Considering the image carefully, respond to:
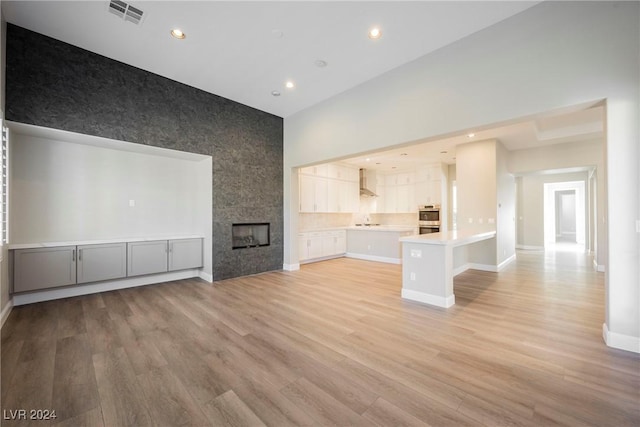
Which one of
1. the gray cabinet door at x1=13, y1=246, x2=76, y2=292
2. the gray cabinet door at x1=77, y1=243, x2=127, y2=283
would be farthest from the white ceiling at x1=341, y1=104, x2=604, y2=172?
the gray cabinet door at x1=13, y1=246, x2=76, y2=292

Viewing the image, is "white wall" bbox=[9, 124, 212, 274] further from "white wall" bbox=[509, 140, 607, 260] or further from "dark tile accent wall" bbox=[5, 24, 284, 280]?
"white wall" bbox=[509, 140, 607, 260]

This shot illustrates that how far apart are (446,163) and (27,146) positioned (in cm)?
970

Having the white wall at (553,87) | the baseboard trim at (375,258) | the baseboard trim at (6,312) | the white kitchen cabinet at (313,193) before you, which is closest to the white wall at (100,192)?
the baseboard trim at (6,312)

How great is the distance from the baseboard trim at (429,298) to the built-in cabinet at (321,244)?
131 inches

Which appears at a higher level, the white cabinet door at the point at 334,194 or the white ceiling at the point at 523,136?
the white ceiling at the point at 523,136

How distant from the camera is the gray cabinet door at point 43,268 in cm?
343

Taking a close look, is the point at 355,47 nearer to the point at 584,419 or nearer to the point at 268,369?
the point at 268,369

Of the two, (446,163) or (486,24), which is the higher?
(486,24)

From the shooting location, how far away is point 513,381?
6.35 ft

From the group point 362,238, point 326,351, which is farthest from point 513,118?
point 362,238

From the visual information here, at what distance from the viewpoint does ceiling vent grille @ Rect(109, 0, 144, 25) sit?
279 centimetres

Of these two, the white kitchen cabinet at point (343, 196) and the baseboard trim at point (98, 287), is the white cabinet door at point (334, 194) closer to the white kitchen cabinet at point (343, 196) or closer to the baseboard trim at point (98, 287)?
the white kitchen cabinet at point (343, 196)

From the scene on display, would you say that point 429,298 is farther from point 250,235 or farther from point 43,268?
point 43,268

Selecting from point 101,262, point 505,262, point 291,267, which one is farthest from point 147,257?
point 505,262
